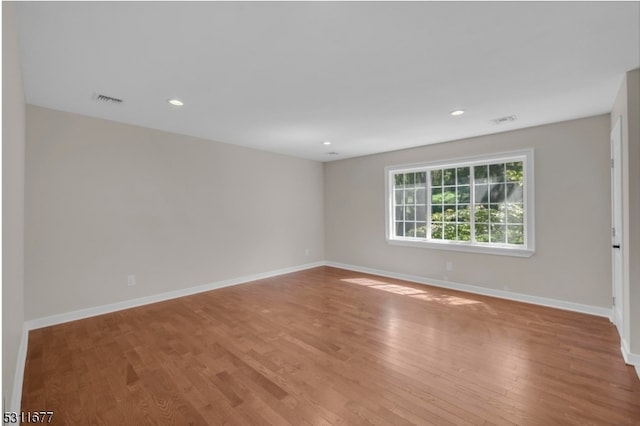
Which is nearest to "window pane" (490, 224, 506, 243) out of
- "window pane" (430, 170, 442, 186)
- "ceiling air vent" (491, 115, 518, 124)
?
"window pane" (430, 170, 442, 186)

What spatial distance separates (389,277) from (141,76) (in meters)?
4.69

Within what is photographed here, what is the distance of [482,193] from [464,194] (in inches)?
10.2

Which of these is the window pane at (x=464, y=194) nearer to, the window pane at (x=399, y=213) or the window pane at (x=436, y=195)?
the window pane at (x=436, y=195)

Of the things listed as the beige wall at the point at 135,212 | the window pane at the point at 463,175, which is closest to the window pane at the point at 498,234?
the window pane at the point at 463,175

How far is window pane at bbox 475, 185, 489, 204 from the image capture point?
4.23 meters

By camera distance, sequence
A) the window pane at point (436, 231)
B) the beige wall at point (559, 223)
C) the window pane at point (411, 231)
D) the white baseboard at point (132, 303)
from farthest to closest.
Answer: the window pane at point (411, 231)
the window pane at point (436, 231)
the beige wall at point (559, 223)
the white baseboard at point (132, 303)

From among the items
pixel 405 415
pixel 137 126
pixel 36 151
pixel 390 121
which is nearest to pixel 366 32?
pixel 390 121

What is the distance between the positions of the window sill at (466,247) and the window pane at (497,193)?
0.69 meters

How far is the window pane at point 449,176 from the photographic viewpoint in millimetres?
4586

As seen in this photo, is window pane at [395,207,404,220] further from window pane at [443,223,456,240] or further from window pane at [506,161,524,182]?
window pane at [506,161,524,182]

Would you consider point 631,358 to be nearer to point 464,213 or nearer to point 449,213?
point 464,213

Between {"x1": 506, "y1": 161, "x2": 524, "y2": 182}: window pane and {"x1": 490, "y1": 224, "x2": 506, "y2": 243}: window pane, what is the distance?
698 mm

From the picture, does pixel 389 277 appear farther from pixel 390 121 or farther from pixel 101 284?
pixel 101 284

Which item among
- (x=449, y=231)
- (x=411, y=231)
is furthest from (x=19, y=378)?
(x=449, y=231)
